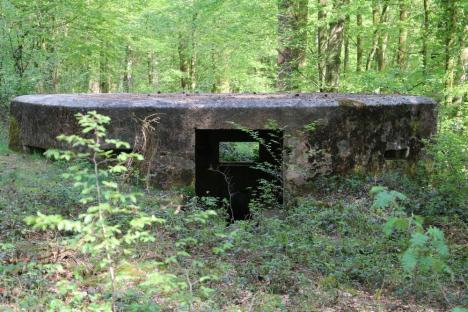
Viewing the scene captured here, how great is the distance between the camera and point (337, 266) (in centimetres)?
435

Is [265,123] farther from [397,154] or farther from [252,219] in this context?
[397,154]

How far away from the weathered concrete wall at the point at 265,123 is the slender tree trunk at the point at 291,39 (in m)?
4.42

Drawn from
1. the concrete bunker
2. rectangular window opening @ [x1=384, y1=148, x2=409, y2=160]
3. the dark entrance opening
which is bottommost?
the dark entrance opening

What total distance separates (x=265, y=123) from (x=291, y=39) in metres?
5.76

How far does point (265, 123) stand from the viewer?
6.37m

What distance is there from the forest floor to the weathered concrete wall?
0.75 metres

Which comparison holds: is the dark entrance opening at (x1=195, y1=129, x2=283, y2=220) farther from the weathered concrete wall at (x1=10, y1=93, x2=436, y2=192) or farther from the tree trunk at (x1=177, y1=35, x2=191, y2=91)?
the tree trunk at (x1=177, y1=35, x2=191, y2=91)

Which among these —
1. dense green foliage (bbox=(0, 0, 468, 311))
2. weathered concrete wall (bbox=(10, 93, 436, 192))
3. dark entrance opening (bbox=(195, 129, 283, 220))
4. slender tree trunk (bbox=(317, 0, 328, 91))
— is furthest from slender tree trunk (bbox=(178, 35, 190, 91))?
weathered concrete wall (bbox=(10, 93, 436, 192))

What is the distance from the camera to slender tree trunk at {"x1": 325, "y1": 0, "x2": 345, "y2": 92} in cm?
1067

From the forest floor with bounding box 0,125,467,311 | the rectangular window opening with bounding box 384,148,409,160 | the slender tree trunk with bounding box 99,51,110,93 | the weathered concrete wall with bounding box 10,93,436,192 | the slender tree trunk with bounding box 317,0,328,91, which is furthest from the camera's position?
the slender tree trunk with bounding box 99,51,110,93

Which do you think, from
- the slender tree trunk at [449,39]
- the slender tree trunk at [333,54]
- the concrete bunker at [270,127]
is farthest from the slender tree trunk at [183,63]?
the concrete bunker at [270,127]

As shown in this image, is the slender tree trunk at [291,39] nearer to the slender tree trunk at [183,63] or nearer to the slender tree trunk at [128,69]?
the slender tree trunk at [183,63]

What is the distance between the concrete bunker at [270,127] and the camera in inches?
247

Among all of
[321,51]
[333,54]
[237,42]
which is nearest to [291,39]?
[321,51]
